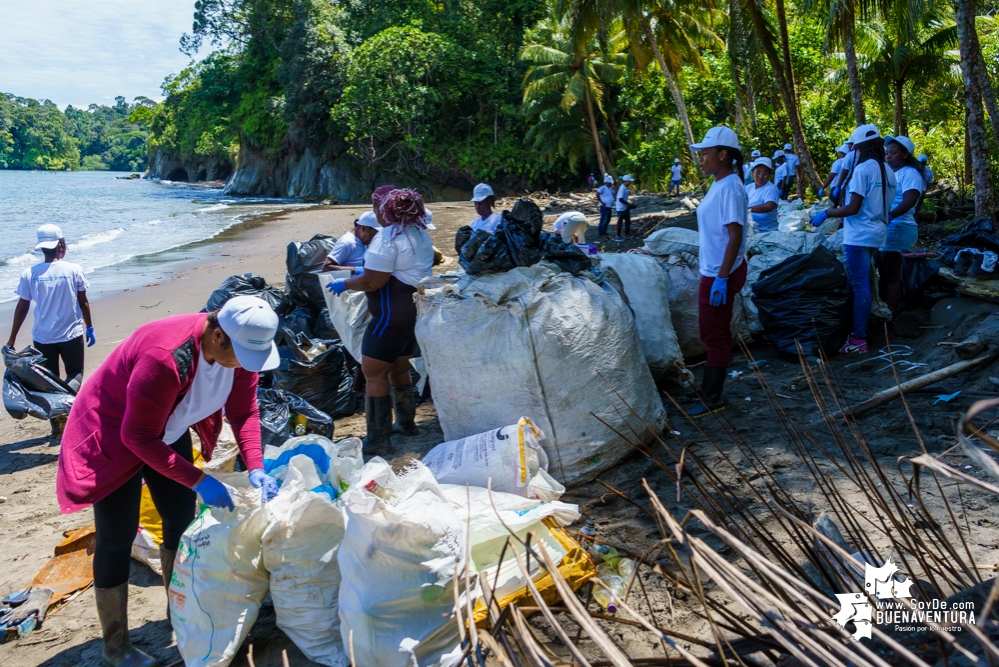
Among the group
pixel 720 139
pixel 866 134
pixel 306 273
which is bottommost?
pixel 306 273

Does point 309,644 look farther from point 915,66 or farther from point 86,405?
point 915,66

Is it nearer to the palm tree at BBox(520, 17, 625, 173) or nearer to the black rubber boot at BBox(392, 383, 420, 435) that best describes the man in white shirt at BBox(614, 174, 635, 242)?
the palm tree at BBox(520, 17, 625, 173)

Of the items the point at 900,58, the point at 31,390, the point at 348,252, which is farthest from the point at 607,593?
the point at 900,58

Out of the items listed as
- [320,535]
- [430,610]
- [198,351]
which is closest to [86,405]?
[198,351]

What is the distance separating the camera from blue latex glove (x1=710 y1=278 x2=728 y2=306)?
3701 mm

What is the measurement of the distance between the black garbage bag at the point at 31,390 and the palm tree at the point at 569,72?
19.3 meters

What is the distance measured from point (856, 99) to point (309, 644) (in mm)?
12643

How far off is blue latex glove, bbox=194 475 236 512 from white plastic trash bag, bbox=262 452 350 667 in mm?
153

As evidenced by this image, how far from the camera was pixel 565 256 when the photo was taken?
356 centimetres

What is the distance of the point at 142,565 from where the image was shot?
3.09 m

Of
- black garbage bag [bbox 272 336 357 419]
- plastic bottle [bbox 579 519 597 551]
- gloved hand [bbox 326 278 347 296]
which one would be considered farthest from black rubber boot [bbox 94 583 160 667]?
black garbage bag [bbox 272 336 357 419]

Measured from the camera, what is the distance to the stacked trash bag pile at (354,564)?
2139mm

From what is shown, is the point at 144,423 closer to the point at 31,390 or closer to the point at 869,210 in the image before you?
the point at 31,390

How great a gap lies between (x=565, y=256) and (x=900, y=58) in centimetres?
1300
